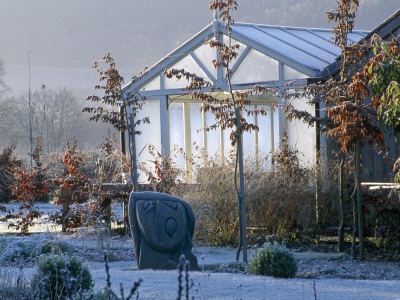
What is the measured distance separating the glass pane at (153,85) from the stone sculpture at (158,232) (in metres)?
7.61

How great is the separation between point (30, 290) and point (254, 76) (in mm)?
8961

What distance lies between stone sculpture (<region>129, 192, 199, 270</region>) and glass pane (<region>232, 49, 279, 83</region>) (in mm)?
5837

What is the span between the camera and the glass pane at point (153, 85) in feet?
50.7

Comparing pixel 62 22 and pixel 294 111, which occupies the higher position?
pixel 62 22

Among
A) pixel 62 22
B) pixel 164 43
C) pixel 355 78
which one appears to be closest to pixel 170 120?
pixel 355 78

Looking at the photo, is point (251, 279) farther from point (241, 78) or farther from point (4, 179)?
point (4, 179)

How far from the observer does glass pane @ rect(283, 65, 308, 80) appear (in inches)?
495

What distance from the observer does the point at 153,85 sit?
1557 cm

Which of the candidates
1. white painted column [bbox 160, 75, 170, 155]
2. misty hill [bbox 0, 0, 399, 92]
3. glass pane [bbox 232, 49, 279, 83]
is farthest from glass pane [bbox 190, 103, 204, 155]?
misty hill [bbox 0, 0, 399, 92]

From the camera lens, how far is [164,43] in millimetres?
82125

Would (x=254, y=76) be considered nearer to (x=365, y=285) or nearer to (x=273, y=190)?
(x=273, y=190)

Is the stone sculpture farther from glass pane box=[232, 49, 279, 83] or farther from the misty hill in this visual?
the misty hill

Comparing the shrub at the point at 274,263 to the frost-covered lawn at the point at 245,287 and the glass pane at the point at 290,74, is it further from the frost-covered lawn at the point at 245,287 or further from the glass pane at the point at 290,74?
the glass pane at the point at 290,74

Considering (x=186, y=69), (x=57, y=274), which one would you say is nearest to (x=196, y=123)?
(x=186, y=69)
